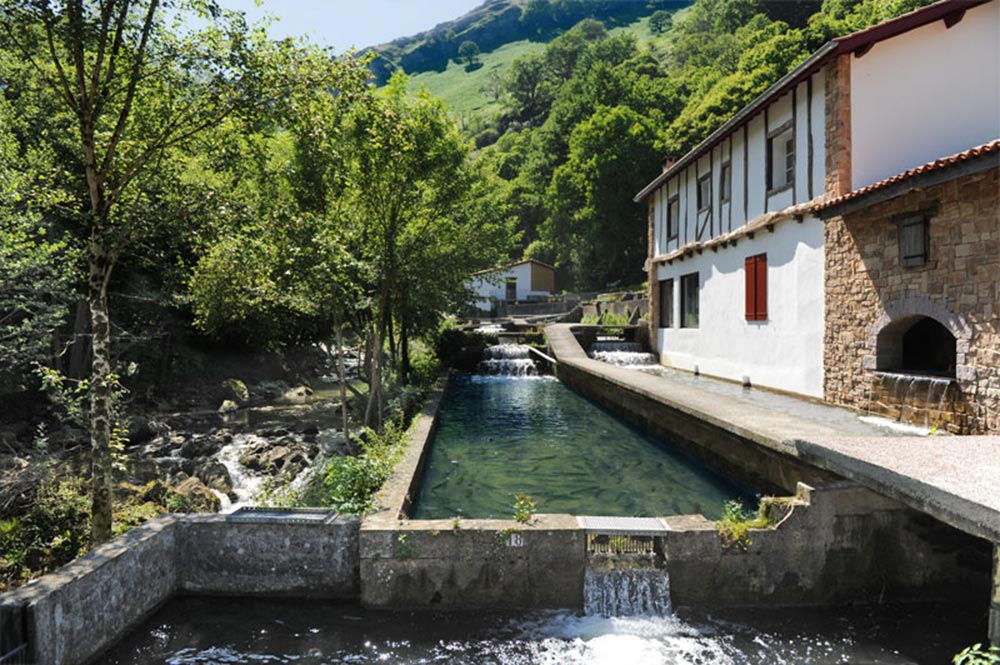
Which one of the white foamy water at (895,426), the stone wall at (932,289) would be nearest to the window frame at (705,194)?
the stone wall at (932,289)

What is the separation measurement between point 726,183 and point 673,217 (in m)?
4.22

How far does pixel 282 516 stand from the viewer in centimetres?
551

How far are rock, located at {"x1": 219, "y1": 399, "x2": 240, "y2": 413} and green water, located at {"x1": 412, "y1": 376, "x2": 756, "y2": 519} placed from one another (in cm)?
680

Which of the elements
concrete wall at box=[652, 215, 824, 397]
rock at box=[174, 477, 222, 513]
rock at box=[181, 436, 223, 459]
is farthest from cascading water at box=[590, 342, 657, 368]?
rock at box=[174, 477, 222, 513]

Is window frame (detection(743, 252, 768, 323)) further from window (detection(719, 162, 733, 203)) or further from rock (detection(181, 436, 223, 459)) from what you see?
rock (detection(181, 436, 223, 459))

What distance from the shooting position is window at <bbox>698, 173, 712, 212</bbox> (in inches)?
649

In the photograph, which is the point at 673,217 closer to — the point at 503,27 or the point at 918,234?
the point at 918,234

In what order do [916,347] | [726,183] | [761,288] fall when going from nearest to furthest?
[916,347] < [761,288] < [726,183]

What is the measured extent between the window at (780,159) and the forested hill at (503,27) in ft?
495

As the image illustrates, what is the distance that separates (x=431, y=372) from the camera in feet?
66.3

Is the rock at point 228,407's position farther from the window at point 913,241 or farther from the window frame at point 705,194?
the window at point 913,241

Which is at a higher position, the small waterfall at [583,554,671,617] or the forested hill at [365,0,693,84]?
the forested hill at [365,0,693,84]

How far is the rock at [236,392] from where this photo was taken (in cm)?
1833

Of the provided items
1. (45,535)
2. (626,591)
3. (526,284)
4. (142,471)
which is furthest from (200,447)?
(526,284)
